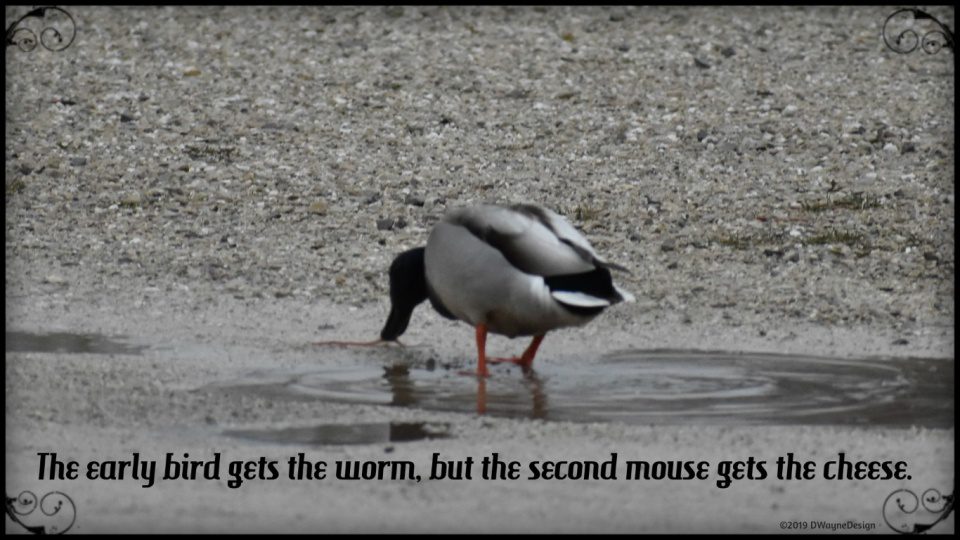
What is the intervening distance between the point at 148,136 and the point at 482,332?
6.26 meters

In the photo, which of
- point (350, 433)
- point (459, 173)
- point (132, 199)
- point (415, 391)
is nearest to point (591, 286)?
point (415, 391)

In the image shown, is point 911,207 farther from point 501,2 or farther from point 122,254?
point 501,2

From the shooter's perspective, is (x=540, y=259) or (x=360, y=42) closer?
(x=540, y=259)

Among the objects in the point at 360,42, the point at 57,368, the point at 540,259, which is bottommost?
the point at 57,368

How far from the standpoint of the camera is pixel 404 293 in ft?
30.6

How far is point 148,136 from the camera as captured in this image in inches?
559

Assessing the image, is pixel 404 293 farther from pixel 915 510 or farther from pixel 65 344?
pixel 915 510

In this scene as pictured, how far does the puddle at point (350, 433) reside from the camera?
22.9 ft

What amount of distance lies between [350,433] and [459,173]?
6280 mm

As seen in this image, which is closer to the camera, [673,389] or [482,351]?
[673,389]

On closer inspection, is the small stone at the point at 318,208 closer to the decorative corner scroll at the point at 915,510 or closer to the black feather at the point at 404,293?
the black feather at the point at 404,293

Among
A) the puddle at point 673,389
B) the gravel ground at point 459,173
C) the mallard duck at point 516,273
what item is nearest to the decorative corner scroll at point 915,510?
the gravel ground at point 459,173

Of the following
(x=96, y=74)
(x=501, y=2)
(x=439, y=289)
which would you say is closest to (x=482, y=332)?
(x=439, y=289)

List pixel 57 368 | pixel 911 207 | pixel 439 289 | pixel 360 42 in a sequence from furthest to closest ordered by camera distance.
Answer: pixel 360 42 → pixel 911 207 → pixel 439 289 → pixel 57 368
